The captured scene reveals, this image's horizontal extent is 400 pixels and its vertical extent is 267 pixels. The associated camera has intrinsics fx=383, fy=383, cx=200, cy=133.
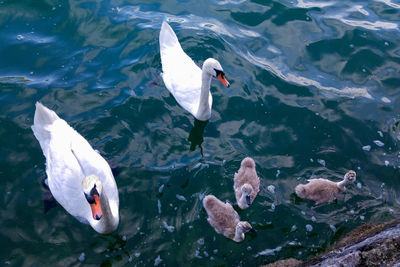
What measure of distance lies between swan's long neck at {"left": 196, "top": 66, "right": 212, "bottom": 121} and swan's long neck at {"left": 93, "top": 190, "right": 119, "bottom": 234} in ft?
8.67

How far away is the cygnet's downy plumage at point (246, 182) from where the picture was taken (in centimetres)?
596

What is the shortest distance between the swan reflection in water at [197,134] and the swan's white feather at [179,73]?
281 millimetres

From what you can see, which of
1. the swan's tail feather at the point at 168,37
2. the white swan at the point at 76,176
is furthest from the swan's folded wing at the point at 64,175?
the swan's tail feather at the point at 168,37

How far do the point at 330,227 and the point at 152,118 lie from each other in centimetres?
393

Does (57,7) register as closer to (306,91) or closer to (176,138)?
(176,138)

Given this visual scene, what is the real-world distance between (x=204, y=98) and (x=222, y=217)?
249cm

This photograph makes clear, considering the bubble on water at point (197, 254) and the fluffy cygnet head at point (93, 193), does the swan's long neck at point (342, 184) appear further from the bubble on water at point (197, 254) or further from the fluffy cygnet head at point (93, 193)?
the fluffy cygnet head at point (93, 193)

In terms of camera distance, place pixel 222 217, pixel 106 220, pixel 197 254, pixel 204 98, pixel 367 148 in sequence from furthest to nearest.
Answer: pixel 204 98 → pixel 367 148 → pixel 222 217 → pixel 197 254 → pixel 106 220

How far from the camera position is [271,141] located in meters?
7.41

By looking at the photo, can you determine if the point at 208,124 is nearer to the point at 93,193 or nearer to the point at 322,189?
the point at 322,189

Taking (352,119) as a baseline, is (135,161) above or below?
below

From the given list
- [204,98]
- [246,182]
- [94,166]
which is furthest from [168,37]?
[246,182]

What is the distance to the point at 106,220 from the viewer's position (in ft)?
18.4

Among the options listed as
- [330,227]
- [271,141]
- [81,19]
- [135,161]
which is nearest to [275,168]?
[271,141]
